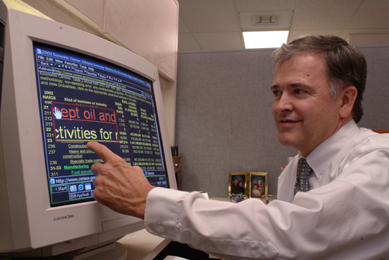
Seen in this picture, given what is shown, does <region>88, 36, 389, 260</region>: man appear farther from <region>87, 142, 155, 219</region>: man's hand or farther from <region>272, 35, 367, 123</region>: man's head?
<region>272, 35, 367, 123</region>: man's head

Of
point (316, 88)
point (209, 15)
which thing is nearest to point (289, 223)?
point (316, 88)

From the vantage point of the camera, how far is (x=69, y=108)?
18.1 inches

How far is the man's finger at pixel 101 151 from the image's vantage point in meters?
0.46

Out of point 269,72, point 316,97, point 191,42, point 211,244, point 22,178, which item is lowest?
point 211,244

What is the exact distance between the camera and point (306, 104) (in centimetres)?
74

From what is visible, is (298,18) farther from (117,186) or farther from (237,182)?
(117,186)

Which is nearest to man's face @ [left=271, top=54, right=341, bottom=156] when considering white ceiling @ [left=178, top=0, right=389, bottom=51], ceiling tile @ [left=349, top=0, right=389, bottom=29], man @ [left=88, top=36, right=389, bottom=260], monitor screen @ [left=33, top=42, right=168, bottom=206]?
man @ [left=88, top=36, right=389, bottom=260]

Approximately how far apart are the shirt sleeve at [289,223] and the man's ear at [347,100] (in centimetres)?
33

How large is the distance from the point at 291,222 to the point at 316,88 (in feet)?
1.45

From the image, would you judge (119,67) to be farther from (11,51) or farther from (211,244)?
(211,244)

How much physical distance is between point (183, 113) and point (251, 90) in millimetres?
389

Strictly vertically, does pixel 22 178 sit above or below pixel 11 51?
below

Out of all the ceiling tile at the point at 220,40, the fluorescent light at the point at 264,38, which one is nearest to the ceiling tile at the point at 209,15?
the ceiling tile at the point at 220,40

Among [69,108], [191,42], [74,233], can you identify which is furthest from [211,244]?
[191,42]
